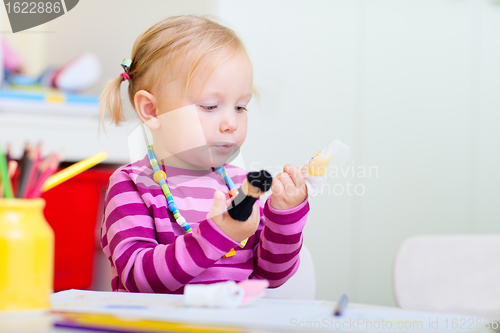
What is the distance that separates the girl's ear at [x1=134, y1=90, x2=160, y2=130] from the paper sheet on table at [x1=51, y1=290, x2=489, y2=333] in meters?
0.39

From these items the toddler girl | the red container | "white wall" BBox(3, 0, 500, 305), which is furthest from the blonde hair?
"white wall" BBox(3, 0, 500, 305)

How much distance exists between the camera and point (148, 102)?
2.54 ft

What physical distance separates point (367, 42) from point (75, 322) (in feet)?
5.24

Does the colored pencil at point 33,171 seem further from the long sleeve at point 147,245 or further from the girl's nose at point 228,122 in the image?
the girl's nose at point 228,122

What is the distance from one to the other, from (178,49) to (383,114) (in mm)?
1144

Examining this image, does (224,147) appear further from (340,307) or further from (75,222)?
(75,222)

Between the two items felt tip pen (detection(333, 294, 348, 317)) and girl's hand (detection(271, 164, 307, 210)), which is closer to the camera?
felt tip pen (detection(333, 294, 348, 317))

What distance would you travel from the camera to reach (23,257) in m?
0.34

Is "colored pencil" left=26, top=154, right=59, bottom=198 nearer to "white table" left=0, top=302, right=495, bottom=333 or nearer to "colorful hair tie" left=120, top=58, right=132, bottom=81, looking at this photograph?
"white table" left=0, top=302, right=495, bottom=333

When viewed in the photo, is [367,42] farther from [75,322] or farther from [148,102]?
[75,322]

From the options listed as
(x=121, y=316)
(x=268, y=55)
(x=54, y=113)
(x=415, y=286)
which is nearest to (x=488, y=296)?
(x=415, y=286)

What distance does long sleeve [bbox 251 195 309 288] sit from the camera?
26.5 inches

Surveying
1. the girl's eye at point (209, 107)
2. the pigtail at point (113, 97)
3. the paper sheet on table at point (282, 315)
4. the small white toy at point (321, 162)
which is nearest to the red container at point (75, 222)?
the pigtail at point (113, 97)

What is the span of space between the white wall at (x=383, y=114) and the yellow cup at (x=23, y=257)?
1230mm
